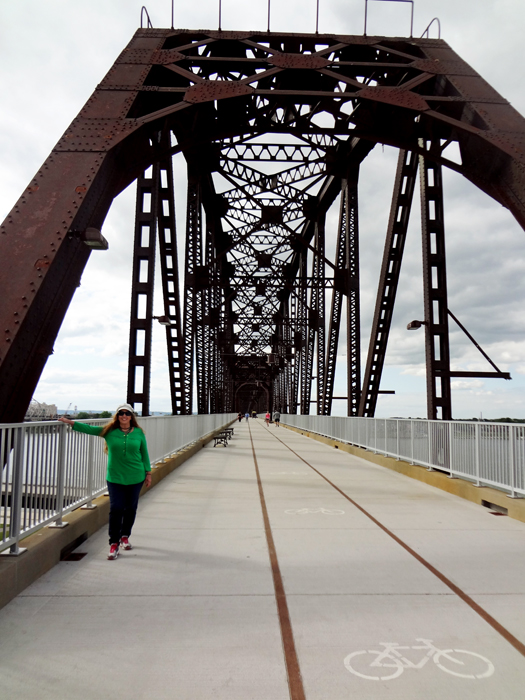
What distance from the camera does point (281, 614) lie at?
14.7 ft

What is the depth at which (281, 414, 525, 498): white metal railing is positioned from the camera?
852 cm

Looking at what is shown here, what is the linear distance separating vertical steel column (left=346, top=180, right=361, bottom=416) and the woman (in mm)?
17574

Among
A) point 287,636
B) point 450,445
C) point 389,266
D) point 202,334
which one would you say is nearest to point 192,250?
point 202,334

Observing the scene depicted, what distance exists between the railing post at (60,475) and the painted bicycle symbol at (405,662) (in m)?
3.57

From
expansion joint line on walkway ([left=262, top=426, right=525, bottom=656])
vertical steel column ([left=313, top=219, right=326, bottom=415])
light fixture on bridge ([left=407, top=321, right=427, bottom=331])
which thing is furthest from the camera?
vertical steel column ([left=313, top=219, right=326, bottom=415])

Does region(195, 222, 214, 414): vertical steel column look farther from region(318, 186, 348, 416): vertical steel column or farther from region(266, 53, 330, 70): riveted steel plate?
region(266, 53, 330, 70): riveted steel plate

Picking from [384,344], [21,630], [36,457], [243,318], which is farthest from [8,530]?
[243,318]

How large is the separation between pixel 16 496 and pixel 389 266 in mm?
15137

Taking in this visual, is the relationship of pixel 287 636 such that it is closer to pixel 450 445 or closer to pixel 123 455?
pixel 123 455

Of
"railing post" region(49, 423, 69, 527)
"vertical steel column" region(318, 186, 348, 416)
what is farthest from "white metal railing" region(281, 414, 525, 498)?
"vertical steel column" region(318, 186, 348, 416)

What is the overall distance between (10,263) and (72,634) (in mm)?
4951

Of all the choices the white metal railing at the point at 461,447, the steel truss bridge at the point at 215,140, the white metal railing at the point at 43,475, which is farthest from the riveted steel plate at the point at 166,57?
the white metal railing at the point at 461,447

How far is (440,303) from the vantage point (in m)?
14.5

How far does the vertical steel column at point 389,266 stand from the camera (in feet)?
57.4
